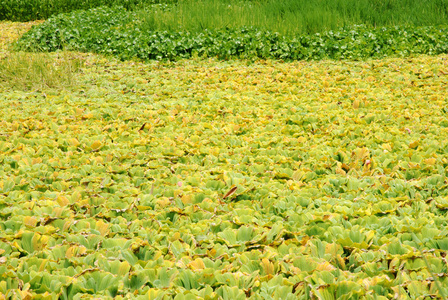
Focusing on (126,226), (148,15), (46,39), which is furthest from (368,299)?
(46,39)

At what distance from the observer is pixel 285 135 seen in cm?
399

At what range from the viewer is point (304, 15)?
8094 mm

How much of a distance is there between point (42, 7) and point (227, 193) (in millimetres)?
13101

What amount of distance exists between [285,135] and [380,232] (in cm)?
185

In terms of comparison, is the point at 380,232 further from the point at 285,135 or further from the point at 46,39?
the point at 46,39

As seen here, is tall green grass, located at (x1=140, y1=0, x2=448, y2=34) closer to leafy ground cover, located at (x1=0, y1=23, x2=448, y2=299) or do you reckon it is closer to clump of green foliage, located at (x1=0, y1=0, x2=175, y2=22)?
leafy ground cover, located at (x1=0, y1=23, x2=448, y2=299)

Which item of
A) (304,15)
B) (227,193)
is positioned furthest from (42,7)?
(227,193)

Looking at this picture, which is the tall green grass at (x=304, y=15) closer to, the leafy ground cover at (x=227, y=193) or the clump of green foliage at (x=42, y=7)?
the leafy ground cover at (x=227, y=193)

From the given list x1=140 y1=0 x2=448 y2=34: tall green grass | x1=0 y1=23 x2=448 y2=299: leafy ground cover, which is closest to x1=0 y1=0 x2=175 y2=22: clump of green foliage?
x1=140 y1=0 x2=448 y2=34: tall green grass

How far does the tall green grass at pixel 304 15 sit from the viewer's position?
7.90 m

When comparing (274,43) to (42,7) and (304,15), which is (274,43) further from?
(42,7)

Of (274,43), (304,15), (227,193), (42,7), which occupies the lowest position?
(227,193)

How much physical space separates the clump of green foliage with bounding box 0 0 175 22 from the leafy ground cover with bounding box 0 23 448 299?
29.8 feet

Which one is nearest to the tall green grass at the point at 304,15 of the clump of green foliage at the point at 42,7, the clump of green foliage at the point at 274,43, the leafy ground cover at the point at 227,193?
the clump of green foliage at the point at 274,43
